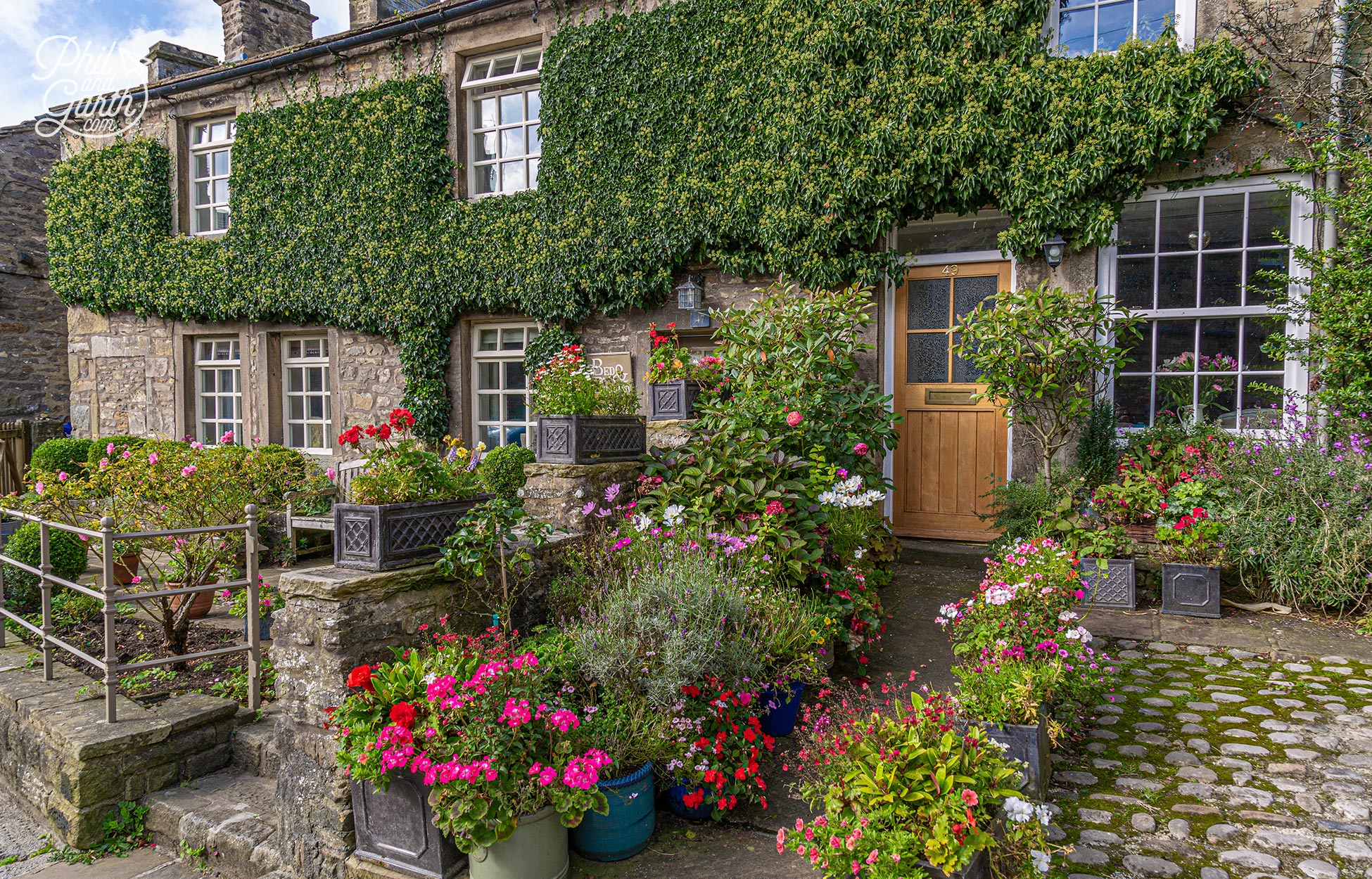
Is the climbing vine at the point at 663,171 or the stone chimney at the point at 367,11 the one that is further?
the stone chimney at the point at 367,11

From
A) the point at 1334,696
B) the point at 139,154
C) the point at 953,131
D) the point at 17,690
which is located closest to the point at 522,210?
the point at 953,131

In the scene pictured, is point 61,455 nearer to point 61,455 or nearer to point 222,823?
point 61,455

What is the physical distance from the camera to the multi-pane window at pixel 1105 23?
19.5 feet

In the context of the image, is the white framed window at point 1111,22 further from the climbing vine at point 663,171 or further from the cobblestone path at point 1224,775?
the cobblestone path at point 1224,775

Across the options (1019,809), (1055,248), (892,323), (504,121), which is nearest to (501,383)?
(504,121)

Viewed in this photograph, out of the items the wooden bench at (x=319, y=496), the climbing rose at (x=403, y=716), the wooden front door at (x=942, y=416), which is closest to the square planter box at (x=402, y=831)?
the climbing rose at (x=403, y=716)

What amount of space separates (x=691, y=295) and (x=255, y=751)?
17.2ft

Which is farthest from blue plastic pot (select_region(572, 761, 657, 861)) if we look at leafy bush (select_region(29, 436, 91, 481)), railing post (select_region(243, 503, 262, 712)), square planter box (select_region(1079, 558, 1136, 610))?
leafy bush (select_region(29, 436, 91, 481))

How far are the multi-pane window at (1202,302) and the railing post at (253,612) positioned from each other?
614cm

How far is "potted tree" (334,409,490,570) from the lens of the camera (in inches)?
115

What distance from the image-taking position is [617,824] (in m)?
2.58

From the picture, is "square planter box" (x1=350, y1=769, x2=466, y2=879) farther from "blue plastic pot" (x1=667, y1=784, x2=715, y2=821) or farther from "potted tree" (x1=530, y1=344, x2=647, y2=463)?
"potted tree" (x1=530, y1=344, x2=647, y2=463)

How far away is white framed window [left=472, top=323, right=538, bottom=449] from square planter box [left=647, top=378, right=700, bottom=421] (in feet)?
10.9

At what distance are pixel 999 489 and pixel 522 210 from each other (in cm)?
572
